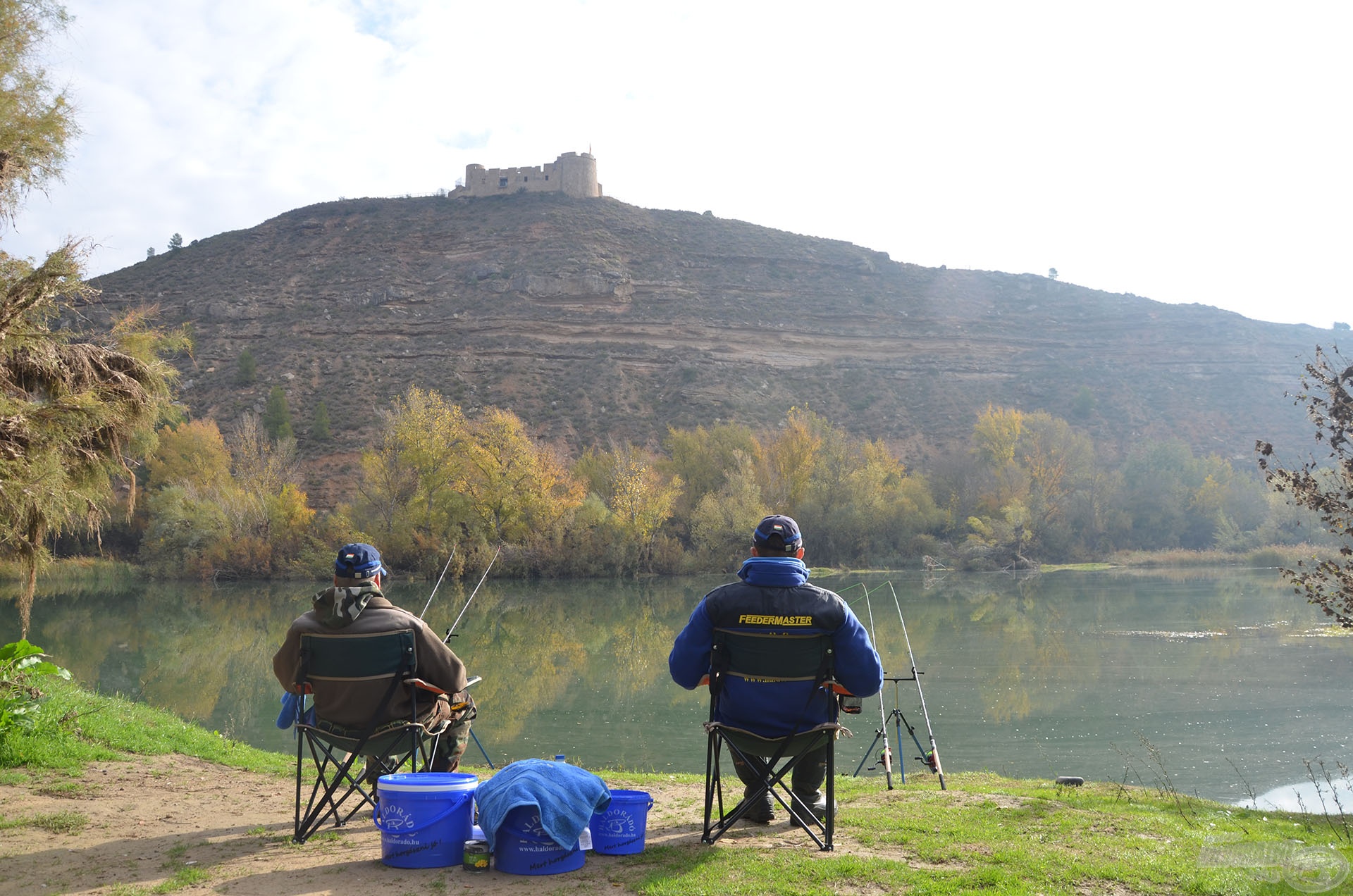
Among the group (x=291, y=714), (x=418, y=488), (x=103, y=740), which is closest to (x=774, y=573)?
(x=291, y=714)

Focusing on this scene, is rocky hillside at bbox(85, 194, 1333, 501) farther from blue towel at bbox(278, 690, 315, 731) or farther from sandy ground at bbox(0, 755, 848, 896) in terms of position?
blue towel at bbox(278, 690, 315, 731)

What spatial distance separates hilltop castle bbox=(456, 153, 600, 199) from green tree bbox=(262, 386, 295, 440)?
46677mm

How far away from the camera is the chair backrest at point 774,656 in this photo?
4.64 m

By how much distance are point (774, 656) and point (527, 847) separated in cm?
144

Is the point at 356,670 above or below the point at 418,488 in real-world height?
above

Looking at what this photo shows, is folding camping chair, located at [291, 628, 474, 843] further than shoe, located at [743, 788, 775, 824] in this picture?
No

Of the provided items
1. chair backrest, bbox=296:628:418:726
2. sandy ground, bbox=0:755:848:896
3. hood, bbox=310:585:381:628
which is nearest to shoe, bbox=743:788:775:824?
sandy ground, bbox=0:755:848:896

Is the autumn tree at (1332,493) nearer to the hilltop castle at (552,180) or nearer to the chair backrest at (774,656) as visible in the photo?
the chair backrest at (774,656)

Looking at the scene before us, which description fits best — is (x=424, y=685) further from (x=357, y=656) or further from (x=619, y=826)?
(x=619, y=826)

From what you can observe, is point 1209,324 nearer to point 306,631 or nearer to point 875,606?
point 875,606

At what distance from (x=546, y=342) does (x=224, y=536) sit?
34758mm

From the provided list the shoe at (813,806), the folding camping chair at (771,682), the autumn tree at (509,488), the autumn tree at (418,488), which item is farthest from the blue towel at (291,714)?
the autumn tree at (509,488)

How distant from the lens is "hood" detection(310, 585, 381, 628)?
15.9ft

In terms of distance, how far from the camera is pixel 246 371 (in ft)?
200
